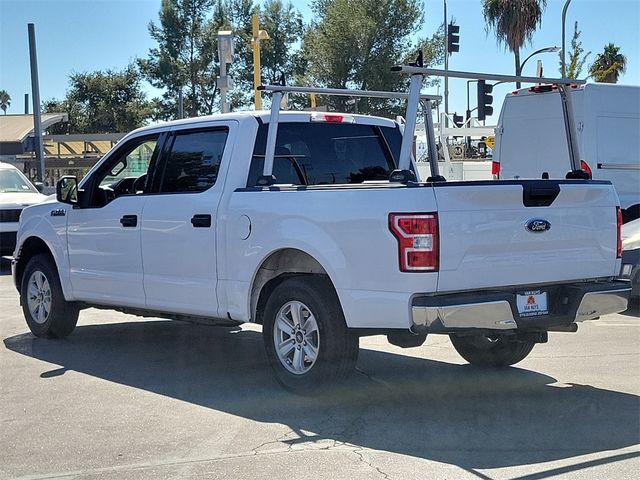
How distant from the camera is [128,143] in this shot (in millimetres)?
8164

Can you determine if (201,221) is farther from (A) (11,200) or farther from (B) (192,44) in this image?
(B) (192,44)

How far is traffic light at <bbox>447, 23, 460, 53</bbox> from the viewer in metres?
28.1

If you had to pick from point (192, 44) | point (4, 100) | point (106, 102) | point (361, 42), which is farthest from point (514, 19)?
point (4, 100)

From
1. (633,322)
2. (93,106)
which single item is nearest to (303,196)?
(633,322)

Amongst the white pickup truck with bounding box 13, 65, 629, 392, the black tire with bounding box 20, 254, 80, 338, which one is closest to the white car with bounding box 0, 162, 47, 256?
the black tire with bounding box 20, 254, 80, 338

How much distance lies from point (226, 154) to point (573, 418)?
128 inches

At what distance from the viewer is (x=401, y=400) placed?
6.29 metres

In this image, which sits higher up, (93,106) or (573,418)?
(93,106)

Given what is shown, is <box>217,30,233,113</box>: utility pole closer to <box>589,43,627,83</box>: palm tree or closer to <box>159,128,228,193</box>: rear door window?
<box>159,128,228,193</box>: rear door window

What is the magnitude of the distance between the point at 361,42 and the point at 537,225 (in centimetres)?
3159

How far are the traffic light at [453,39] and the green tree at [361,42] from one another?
636cm

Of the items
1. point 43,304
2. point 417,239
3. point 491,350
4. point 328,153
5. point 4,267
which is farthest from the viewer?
point 4,267

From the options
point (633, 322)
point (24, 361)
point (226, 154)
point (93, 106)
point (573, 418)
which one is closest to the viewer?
point (573, 418)

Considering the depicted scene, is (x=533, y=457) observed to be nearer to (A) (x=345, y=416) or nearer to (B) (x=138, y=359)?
(A) (x=345, y=416)
